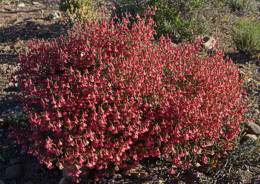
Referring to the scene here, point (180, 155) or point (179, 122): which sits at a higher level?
point (179, 122)

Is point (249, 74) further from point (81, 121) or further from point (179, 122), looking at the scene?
point (81, 121)

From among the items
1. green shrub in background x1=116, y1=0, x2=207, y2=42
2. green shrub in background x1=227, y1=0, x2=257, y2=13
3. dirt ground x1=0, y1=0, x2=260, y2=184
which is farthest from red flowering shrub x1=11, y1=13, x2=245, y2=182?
green shrub in background x1=227, y1=0, x2=257, y2=13

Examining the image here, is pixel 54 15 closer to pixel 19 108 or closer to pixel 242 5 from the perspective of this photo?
pixel 19 108

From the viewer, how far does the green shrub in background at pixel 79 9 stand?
321 inches

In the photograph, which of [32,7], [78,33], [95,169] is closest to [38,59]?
[78,33]

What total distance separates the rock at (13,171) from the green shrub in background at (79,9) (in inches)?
143

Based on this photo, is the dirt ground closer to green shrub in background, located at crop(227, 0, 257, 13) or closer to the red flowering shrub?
the red flowering shrub

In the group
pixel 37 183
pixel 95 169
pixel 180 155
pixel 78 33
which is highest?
pixel 78 33

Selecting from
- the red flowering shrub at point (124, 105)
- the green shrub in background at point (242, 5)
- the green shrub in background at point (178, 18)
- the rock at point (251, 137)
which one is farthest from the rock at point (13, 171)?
the green shrub in background at point (242, 5)

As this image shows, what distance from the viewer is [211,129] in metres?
4.42

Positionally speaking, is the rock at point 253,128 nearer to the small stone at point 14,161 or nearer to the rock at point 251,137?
the rock at point 251,137

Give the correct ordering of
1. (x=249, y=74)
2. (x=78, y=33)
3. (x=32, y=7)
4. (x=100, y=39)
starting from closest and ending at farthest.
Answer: (x=100, y=39) → (x=78, y=33) → (x=249, y=74) → (x=32, y=7)

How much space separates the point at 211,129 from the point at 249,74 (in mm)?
2782

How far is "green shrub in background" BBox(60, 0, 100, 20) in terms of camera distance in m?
8.16
